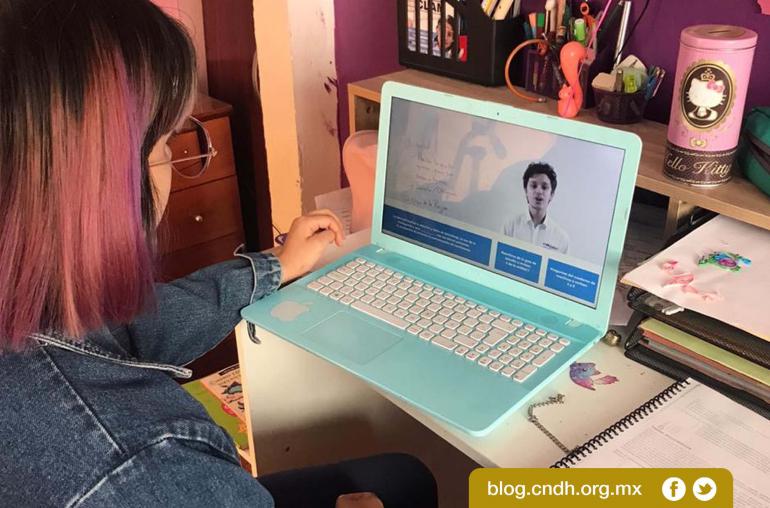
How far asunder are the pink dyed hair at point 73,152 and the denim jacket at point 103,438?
34 mm

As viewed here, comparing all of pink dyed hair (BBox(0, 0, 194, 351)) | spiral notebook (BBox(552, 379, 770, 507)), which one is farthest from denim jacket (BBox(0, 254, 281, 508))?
spiral notebook (BBox(552, 379, 770, 507))

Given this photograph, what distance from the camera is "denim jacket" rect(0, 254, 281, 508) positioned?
59 centimetres

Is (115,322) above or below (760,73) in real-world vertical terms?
below

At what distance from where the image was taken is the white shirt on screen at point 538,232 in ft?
2.90

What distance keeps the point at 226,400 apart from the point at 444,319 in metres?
0.85

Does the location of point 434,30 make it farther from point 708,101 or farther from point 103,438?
point 103,438

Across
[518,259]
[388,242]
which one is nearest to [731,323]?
[518,259]

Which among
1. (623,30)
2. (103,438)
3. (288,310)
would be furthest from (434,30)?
(103,438)

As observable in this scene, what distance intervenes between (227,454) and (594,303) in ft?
1.44

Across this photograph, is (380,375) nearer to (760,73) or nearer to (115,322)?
(115,322)

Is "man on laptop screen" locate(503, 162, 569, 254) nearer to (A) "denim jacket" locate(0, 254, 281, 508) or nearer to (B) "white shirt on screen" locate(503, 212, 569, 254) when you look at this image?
(B) "white shirt on screen" locate(503, 212, 569, 254)

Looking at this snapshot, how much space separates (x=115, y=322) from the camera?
0.74 meters

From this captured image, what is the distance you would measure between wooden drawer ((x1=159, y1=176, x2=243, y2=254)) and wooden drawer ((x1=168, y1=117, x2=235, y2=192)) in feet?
0.06

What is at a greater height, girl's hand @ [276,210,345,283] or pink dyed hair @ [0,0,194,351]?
pink dyed hair @ [0,0,194,351]
